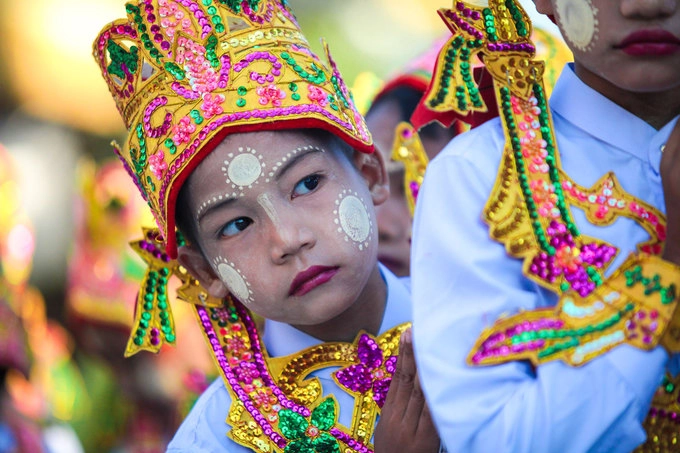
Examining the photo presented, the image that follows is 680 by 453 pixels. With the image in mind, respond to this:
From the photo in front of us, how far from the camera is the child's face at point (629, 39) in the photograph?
188 centimetres

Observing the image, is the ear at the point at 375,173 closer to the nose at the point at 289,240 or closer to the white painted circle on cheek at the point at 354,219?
the white painted circle on cheek at the point at 354,219

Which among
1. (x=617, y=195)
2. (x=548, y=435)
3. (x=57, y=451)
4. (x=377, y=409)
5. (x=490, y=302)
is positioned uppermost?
(x=617, y=195)

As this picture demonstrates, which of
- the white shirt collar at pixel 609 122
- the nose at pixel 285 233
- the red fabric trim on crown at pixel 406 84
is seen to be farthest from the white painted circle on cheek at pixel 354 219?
the red fabric trim on crown at pixel 406 84

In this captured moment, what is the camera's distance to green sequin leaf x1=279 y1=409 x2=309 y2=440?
286cm

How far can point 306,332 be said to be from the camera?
9.83 ft

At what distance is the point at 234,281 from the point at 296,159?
1.12 ft

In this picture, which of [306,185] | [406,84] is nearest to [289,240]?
[306,185]

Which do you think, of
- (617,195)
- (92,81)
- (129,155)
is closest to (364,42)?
(129,155)

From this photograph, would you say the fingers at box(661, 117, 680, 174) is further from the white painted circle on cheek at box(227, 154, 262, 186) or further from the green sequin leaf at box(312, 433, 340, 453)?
the green sequin leaf at box(312, 433, 340, 453)

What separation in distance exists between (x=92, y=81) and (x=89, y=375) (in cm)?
358

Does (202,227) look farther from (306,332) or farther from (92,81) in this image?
(92,81)

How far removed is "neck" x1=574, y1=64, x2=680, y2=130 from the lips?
859 millimetres

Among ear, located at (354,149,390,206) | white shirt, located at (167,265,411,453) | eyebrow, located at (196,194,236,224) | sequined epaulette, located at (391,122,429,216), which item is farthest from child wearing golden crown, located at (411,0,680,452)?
sequined epaulette, located at (391,122,429,216)

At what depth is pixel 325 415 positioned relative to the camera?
113 inches
